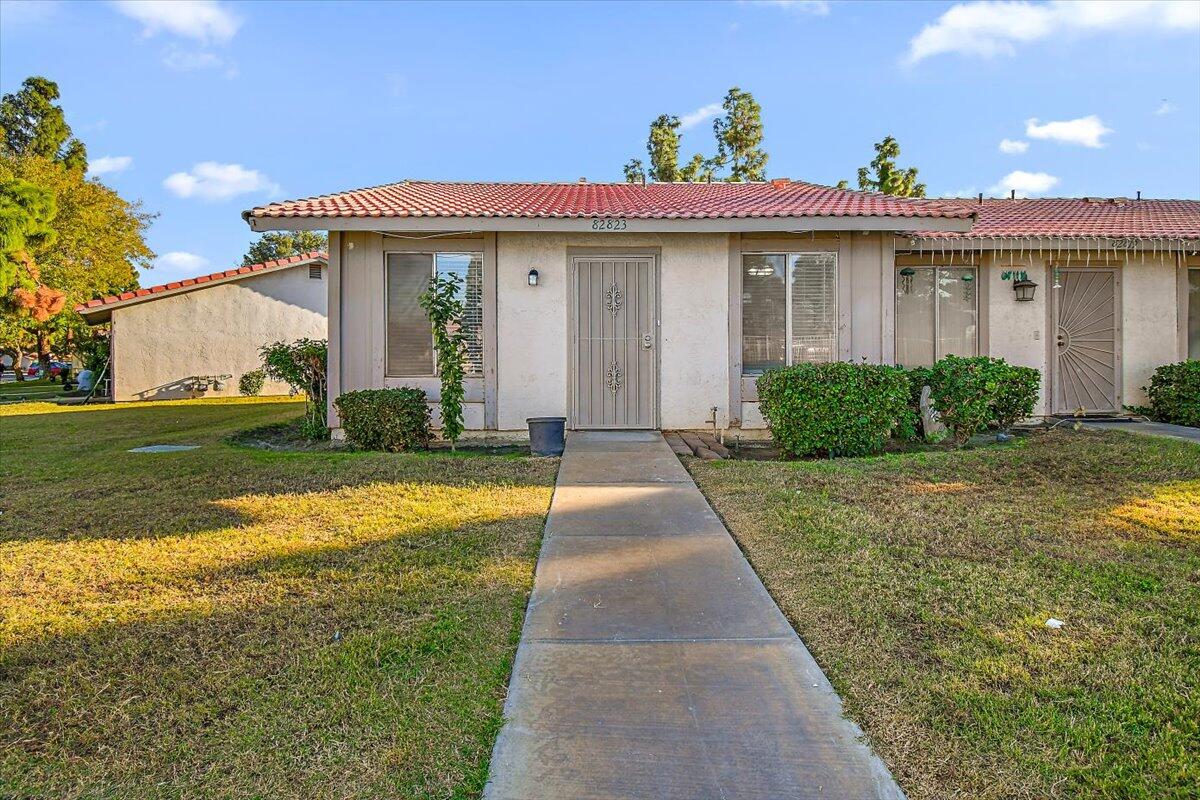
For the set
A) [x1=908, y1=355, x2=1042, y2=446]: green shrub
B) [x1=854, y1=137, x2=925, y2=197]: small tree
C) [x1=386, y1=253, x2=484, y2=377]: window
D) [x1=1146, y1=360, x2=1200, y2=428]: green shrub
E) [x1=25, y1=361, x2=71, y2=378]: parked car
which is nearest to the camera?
[x1=908, y1=355, x2=1042, y2=446]: green shrub

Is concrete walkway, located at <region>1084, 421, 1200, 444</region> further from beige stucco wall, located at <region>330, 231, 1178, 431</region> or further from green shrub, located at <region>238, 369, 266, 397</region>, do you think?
green shrub, located at <region>238, 369, 266, 397</region>

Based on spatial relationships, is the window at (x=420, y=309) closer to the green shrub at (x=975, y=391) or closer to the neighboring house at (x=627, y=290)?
the neighboring house at (x=627, y=290)

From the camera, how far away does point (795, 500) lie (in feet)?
17.6

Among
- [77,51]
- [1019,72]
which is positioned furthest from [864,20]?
[77,51]

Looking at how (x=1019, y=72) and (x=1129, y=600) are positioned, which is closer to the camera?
(x=1129, y=600)

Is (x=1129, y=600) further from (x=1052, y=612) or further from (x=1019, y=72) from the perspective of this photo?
(x=1019, y=72)

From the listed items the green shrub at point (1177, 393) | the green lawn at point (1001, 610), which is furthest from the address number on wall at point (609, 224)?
the green shrub at point (1177, 393)

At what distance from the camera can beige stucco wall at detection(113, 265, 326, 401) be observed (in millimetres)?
18609

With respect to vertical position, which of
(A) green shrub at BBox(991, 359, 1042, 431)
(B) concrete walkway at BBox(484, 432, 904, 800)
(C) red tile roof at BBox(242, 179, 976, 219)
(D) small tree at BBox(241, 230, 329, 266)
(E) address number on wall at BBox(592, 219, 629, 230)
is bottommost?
(B) concrete walkway at BBox(484, 432, 904, 800)

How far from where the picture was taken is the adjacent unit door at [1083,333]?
10.2 meters

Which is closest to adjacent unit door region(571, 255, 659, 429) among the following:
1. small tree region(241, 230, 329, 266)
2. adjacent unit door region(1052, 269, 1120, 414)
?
adjacent unit door region(1052, 269, 1120, 414)

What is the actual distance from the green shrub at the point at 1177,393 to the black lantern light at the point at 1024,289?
203 cm

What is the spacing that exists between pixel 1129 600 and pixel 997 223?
8845mm

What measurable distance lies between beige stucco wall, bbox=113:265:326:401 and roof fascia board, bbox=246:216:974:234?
12928 millimetres
